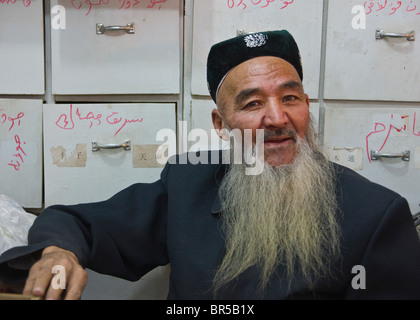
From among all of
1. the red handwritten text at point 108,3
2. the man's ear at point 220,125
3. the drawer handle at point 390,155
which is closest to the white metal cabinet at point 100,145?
the man's ear at point 220,125

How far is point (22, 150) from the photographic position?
140 centimetres

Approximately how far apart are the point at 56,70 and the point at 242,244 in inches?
36.4

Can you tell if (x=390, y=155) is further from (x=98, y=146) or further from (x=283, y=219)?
→ (x=98, y=146)

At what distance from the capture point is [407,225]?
911 millimetres

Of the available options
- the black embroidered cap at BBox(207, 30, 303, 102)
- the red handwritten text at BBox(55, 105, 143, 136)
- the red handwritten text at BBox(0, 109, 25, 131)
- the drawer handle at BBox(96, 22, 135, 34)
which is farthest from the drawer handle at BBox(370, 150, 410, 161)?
the red handwritten text at BBox(0, 109, 25, 131)

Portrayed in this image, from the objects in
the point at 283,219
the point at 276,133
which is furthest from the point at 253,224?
the point at 276,133

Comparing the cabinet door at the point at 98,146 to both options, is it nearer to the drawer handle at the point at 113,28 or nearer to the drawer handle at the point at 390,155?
the drawer handle at the point at 113,28

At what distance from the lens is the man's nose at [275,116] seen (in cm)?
103

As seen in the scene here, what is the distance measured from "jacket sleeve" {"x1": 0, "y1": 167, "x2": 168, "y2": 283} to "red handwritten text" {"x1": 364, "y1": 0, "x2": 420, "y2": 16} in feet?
3.08

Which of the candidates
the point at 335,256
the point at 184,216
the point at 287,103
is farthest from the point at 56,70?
the point at 335,256

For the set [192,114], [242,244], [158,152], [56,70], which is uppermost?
[56,70]

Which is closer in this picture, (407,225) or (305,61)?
(407,225)

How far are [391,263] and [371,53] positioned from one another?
80cm

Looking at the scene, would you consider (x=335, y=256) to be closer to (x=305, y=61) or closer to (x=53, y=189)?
(x=305, y=61)
